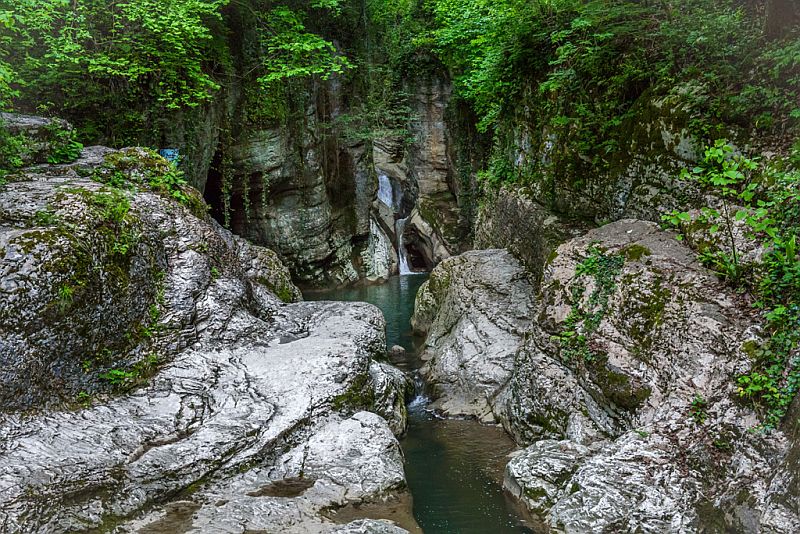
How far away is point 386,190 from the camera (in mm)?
27562

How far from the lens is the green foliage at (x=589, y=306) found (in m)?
7.39

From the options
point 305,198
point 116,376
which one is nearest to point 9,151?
point 116,376

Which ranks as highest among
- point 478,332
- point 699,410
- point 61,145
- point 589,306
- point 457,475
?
point 61,145

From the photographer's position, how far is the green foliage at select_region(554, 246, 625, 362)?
7.39m

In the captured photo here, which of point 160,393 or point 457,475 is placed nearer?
point 160,393

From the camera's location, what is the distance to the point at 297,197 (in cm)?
1927

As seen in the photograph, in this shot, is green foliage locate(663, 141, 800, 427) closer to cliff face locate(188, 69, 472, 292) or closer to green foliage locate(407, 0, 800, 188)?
green foliage locate(407, 0, 800, 188)

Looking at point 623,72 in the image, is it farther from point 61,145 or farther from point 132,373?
point 61,145

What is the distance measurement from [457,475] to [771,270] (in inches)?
189

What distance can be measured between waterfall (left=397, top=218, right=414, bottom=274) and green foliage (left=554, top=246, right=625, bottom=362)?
1794cm

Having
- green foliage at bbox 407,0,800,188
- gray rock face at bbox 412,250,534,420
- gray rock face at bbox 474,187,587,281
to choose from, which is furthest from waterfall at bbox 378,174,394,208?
gray rock face at bbox 412,250,534,420

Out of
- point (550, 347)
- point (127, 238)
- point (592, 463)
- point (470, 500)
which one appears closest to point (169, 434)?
point (127, 238)

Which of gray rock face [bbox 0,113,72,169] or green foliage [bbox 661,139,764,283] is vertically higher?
gray rock face [bbox 0,113,72,169]

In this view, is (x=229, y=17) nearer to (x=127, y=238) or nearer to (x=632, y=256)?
(x=127, y=238)
